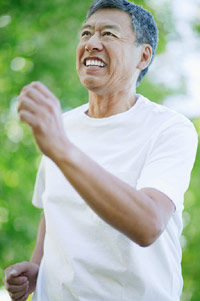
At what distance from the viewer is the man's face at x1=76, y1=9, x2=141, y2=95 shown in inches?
84.2

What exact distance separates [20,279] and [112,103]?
844mm

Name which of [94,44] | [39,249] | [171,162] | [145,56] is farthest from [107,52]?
[39,249]

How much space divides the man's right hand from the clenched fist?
3.09 ft

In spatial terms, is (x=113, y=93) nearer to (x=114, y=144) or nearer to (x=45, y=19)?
(x=114, y=144)

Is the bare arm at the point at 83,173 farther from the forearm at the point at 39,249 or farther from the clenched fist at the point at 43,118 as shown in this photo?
the forearm at the point at 39,249

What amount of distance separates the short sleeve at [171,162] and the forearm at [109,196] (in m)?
0.18

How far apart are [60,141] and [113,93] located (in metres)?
0.83

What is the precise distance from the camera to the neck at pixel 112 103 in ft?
7.30

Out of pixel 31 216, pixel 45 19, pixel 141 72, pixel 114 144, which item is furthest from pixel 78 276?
pixel 45 19

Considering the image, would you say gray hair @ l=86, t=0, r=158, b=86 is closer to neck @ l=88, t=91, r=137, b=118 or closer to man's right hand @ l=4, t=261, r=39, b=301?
neck @ l=88, t=91, r=137, b=118

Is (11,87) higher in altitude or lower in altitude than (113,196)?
lower

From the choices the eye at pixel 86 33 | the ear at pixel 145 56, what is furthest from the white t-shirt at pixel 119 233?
the eye at pixel 86 33

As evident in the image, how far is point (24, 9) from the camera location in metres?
6.93

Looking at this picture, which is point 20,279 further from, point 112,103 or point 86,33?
point 86,33
